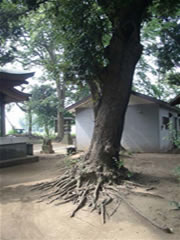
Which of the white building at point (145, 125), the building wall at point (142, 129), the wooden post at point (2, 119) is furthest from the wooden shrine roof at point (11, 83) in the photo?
the building wall at point (142, 129)

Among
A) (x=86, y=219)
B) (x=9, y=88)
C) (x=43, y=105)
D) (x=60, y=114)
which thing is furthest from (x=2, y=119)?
(x=43, y=105)

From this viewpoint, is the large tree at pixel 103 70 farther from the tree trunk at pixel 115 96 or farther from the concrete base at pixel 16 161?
the concrete base at pixel 16 161

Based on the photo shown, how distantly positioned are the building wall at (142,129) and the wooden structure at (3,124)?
569 cm

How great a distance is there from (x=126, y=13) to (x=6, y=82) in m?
5.67

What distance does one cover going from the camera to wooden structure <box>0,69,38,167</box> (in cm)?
891

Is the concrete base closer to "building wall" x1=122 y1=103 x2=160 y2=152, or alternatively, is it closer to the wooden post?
the wooden post

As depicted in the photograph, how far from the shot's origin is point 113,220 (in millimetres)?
3883

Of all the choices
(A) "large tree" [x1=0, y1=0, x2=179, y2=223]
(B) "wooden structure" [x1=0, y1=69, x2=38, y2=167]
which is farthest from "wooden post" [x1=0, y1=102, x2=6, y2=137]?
(A) "large tree" [x1=0, y1=0, x2=179, y2=223]

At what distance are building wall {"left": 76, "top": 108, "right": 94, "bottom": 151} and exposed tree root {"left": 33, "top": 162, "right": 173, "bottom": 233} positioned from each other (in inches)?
316

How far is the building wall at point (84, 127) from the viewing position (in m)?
13.9

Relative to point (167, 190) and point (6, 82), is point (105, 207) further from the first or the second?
point (6, 82)

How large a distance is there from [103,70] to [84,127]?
8.08m

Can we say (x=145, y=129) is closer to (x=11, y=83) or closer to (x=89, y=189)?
(x=11, y=83)

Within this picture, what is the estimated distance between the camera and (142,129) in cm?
1266
